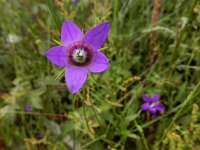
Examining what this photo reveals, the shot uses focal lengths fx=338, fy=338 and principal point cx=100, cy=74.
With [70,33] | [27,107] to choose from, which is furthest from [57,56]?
[27,107]

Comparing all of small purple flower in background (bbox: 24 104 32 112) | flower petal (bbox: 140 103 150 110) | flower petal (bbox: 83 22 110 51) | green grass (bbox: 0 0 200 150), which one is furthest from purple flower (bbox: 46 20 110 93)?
small purple flower in background (bbox: 24 104 32 112)

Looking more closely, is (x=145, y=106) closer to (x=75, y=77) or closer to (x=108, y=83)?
(x=108, y=83)

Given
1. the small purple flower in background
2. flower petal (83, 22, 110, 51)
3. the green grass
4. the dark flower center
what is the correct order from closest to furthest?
flower petal (83, 22, 110, 51) → the dark flower center → the green grass → the small purple flower in background

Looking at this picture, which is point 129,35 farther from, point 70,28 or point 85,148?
point 70,28

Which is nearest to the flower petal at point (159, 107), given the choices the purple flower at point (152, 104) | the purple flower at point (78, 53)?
the purple flower at point (152, 104)

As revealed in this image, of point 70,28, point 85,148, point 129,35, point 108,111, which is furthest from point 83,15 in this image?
point 70,28

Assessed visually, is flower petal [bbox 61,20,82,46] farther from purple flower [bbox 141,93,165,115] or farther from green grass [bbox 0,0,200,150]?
purple flower [bbox 141,93,165,115]
